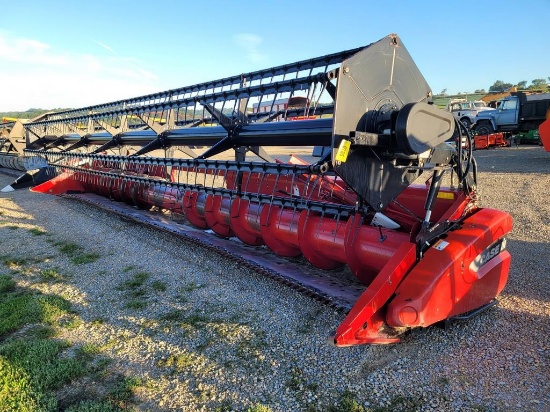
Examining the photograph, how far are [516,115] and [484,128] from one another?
4.80ft

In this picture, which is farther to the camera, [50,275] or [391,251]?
[50,275]

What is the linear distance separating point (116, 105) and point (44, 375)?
504cm

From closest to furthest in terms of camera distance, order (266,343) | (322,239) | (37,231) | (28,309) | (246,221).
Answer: (266,343) < (28,309) < (322,239) < (246,221) < (37,231)

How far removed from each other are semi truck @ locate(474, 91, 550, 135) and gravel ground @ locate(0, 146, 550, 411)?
16.3m

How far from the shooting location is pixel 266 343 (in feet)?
10.3

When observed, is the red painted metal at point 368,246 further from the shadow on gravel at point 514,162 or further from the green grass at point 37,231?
the shadow on gravel at point 514,162

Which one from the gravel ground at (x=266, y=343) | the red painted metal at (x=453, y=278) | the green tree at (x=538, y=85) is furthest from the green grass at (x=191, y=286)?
the green tree at (x=538, y=85)

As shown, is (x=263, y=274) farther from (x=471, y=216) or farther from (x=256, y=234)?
(x=471, y=216)

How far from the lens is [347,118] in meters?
2.74

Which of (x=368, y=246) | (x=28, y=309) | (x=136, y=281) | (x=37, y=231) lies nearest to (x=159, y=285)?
(x=136, y=281)

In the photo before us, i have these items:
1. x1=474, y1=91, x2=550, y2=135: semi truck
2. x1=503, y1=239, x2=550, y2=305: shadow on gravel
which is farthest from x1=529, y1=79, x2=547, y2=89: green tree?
x1=503, y1=239, x2=550, y2=305: shadow on gravel

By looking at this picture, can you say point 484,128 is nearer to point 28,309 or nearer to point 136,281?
point 136,281

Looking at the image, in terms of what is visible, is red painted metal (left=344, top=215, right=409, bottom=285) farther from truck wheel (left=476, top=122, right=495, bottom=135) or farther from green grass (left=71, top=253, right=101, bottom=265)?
truck wheel (left=476, top=122, right=495, bottom=135)

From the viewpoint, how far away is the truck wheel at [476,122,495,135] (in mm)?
19516
